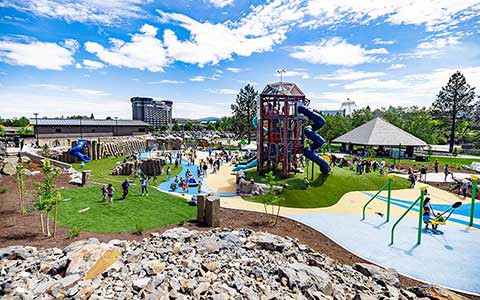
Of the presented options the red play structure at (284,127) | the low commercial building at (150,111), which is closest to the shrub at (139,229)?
the red play structure at (284,127)

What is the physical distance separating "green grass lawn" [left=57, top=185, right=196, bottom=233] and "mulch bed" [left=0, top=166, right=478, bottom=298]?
31.2 inches

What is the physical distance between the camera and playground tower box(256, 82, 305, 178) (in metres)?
22.4

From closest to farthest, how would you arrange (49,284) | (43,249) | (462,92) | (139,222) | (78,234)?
1. (49,284)
2. (43,249)
3. (78,234)
4. (139,222)
5. (462,92)

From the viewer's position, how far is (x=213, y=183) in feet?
82.0

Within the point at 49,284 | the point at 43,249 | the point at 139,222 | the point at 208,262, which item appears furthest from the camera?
the point at 139,222

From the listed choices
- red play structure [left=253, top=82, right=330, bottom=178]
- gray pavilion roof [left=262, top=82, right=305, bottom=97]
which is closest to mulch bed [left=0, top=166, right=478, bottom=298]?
red play structure [left=253, top=82, right=330, bottom=178]

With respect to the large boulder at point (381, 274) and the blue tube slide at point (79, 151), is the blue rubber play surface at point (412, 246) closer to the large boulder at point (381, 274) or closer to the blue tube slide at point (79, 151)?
the large boulder at point (381, 274)

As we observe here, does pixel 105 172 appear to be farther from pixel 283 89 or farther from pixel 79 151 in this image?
pixel 283 89

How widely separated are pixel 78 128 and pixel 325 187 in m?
45.5

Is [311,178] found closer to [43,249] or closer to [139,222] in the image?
[139,222]

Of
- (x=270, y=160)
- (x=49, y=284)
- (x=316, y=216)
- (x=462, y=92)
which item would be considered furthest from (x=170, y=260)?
(x=462, y=92)

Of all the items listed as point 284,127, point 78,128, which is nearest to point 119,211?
point 284,127

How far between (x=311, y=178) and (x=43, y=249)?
18.6m

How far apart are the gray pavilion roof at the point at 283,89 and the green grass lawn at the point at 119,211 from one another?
11.9 m
